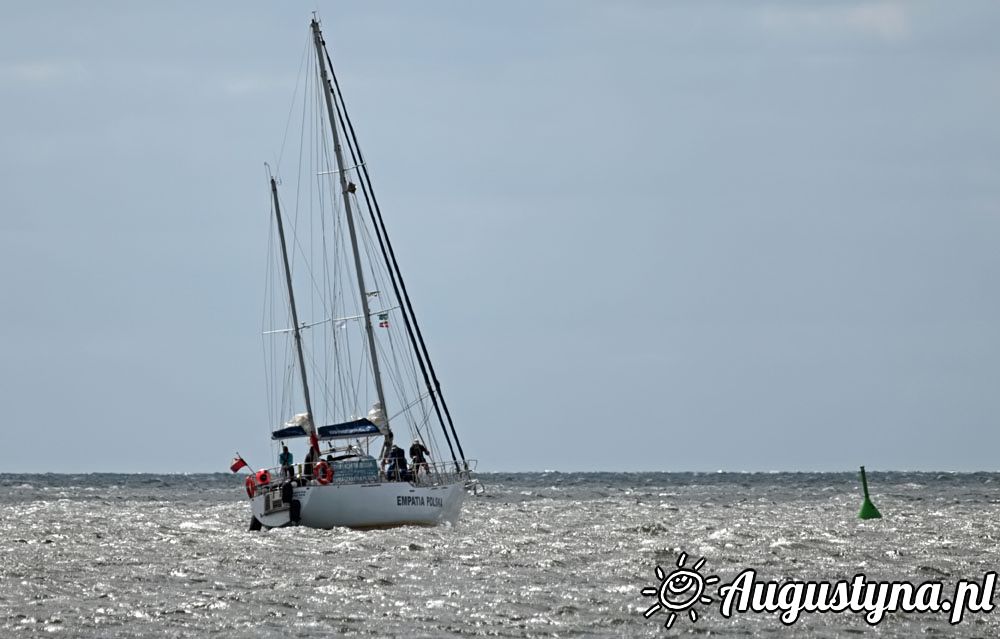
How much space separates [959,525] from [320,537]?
21472 millimetres

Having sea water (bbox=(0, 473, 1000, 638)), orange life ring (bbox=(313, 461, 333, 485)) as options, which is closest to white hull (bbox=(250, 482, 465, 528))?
orange life ring (bbox=(313, 461, 333, 485))

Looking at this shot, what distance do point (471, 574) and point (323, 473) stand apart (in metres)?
16.4

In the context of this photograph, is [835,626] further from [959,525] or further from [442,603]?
[959,525]

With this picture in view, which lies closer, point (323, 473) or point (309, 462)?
point (323, 473)

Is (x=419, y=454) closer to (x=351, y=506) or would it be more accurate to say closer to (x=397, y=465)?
(x=397, y=465)

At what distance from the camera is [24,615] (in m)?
25.1

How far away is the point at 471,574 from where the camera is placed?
32.7 meters

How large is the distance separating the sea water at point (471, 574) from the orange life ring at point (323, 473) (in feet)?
5.64

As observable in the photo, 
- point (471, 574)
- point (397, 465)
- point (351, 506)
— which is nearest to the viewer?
point (471, 574)

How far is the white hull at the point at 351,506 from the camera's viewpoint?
156 feet

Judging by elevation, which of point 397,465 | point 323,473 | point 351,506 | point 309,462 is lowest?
point 351,506

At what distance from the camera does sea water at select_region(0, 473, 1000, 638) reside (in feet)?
81.2

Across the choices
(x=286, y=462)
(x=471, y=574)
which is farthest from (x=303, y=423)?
(x=471, y=574)

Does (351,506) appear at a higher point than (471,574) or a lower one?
higher
